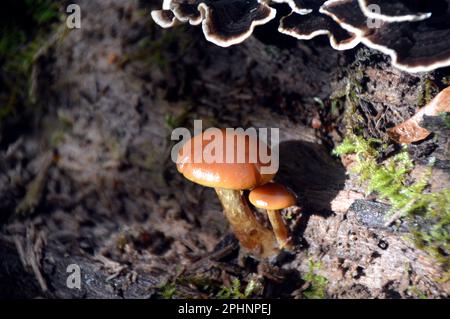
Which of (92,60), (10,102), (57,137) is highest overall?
(92,60)

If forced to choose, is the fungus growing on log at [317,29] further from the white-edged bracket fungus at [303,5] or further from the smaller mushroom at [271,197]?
the smaller mushroom at [271,197]

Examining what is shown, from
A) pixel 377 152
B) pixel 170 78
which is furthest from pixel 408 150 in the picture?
pixel 170 78

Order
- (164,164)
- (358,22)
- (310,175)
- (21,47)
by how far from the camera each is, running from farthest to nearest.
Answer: (21,47) → (164,164) → (310,175) → (358,22)

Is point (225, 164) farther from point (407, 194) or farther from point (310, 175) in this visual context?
point (407, 194)

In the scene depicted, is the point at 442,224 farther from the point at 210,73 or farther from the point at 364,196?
the point at 210,73

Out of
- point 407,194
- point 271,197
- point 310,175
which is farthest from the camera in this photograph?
point 310,175

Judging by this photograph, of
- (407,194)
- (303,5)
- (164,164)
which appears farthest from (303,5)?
(164,164)
